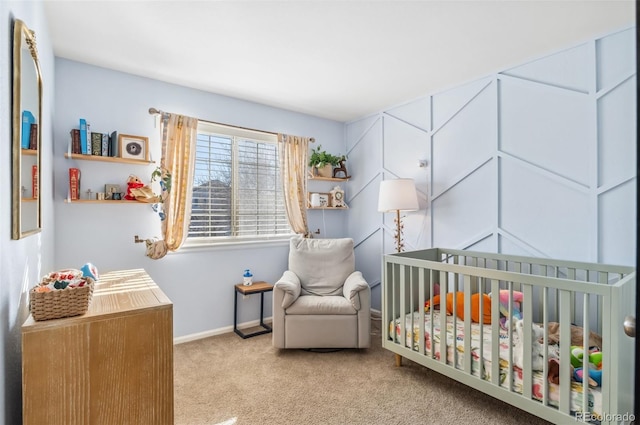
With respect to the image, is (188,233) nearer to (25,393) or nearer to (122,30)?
(122,30)

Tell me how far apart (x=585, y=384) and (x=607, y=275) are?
943 millimetres

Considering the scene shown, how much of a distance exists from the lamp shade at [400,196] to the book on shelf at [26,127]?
8.57 feet

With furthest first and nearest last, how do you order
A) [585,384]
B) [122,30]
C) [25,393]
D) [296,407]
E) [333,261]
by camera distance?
[333,261]
[122,30]
[296,407]
[585,384]
[25,393]

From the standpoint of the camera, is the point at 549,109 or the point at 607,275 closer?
the point at 607,275

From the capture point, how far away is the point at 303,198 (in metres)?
3.85

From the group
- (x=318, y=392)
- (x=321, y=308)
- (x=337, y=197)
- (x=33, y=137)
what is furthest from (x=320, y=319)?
(x=33, y=137)

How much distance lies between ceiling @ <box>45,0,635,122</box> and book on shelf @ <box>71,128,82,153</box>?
0.60m

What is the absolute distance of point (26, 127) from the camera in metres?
1.29

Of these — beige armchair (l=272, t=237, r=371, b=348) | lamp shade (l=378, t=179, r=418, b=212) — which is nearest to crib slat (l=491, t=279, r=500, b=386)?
beige armchair (l=272, t=237, r=371, b=348)

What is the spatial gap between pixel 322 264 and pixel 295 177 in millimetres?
1080

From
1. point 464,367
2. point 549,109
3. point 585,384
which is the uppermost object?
point 549,109

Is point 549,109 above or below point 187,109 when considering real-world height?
below

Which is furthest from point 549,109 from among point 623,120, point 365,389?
point 365,389

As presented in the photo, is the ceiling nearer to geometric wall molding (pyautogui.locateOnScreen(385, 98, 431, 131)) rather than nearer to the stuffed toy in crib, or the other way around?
geometric wall molding (pyautogui.locateOnScreen(385, 98, 431, 131))
